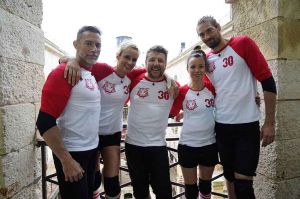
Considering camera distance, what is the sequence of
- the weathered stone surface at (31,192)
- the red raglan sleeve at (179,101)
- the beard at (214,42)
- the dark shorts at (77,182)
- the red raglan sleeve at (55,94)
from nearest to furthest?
1. the red raglan sleeve at (55,94)
2. the dark shorts at (77,182)
3. the weathered stone surface at (31,192)
4. the beard at (214,42)
5. the red raglan sleeve at (179,101)

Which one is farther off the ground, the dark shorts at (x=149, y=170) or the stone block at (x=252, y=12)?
the stone block at (x=252, y=12)

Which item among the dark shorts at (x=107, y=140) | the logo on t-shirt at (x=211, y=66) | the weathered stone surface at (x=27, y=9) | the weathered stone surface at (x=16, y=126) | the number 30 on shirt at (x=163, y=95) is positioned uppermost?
the weathered stone surface at (x=27, y=9)

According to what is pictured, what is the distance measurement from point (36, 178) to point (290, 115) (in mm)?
2451

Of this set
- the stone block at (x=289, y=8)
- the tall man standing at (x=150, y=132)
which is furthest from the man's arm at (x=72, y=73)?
the stone block at (x=289, y=8)

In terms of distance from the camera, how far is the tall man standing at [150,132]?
238 cm

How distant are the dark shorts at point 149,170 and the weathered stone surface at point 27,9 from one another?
1.42 meters

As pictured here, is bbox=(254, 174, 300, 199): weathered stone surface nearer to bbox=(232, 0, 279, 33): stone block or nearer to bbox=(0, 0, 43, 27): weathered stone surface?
bbox=(232, 0, 279, 33): stone block

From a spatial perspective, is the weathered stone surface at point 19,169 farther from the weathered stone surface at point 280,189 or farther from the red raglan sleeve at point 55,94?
the weathered stone surface at point 280,189

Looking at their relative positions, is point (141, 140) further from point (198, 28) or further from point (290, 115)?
point (290, 115)

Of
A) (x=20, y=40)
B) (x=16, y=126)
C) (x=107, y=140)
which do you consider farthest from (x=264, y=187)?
(x=20, y=40)

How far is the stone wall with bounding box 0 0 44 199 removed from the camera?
6.22 feet

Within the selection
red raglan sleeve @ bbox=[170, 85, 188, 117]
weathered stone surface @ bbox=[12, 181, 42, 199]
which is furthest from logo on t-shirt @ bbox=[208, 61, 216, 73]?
weathered stone surface @ bbox=[12, 181, 42, 199]

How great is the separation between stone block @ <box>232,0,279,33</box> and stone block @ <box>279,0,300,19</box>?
0.05 m

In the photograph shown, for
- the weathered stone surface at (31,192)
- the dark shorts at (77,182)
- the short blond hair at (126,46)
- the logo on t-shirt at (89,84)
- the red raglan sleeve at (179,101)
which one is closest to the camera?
the dark shorts at (77,182)
